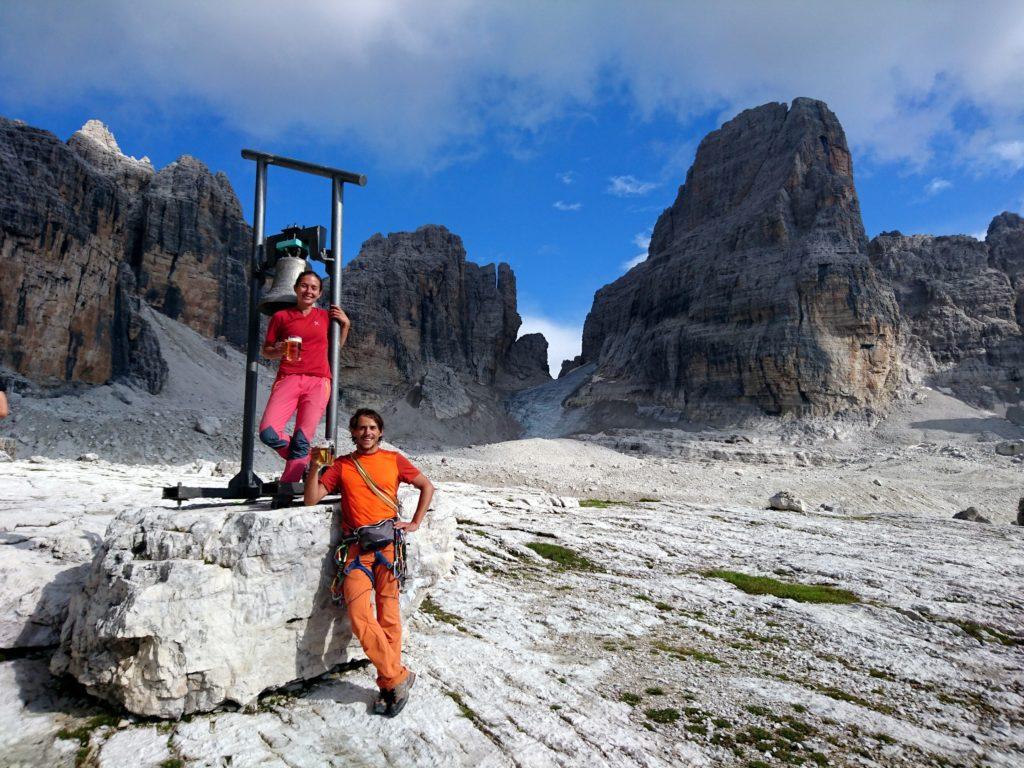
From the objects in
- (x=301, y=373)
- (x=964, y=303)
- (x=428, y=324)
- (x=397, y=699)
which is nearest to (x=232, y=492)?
(x=301, y=373)

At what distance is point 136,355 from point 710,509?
117 feet

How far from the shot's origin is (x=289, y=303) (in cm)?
569

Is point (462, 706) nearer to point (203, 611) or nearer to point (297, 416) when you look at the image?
point (203, 611)

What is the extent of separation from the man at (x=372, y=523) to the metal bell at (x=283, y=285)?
4.90 feet

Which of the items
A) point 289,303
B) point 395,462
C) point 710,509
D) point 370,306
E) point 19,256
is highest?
point 370,306

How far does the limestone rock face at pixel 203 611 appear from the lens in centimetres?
392

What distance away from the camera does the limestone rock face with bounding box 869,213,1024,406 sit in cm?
5897

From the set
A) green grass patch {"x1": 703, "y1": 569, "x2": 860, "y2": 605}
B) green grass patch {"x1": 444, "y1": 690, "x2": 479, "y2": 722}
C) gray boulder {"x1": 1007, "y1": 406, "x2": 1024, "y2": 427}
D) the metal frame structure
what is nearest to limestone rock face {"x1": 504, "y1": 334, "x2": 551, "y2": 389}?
gray boulder {"x1": 1007, "y1": 406, "x2": 1024, "y2": 427}

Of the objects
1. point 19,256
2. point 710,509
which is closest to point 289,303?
point 710,509

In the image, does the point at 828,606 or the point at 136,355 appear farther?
the point at 136,355

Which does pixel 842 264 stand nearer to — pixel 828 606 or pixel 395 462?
pixel 828 606

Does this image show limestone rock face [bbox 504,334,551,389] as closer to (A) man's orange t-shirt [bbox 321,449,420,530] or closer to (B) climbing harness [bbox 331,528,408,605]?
(A) man's orange t-shirt [bbox 321,449,420,530]

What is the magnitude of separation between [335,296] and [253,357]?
3.43ft

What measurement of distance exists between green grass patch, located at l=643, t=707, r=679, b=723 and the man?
5.78 ft
